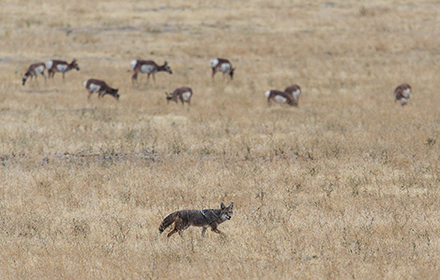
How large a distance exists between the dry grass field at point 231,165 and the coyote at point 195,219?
0.70 feet

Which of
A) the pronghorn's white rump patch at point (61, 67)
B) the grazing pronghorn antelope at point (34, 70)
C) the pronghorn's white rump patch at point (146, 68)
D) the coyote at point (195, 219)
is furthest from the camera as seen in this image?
the pronghorn's white rump patch at point (61, 67)

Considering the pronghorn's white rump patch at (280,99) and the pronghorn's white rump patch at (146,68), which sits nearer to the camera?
the pronghorn's white rump patch at (280,99)

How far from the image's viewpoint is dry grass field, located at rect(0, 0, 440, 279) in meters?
6.63

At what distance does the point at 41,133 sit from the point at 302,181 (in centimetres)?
812

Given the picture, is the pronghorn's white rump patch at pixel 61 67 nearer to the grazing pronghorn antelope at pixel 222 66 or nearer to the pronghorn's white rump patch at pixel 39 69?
the pronghorn's white rump patch at pixel 39 69

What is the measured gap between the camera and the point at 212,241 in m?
7.20

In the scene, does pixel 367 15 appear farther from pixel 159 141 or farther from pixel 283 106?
pixel 159 141

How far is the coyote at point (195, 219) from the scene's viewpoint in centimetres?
712

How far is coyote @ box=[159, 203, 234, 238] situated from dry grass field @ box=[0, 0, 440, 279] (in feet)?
0.70

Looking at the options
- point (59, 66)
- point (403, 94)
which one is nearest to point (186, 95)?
point (403, 94)

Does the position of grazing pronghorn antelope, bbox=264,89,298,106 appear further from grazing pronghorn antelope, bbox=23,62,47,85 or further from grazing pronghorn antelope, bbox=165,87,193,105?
grazing pronghorn antelope, bbox=23,62,47,85

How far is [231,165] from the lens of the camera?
38.4 ft

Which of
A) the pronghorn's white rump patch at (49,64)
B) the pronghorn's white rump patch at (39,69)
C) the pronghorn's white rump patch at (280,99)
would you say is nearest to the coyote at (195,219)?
the pronghorn's white rump patch at (280,99)

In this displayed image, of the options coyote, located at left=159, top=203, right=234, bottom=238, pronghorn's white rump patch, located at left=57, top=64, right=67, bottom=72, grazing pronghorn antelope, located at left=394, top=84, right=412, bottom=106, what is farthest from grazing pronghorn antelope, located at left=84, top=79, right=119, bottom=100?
coyote, located at left=159, top=203, right=234, bottom=238
